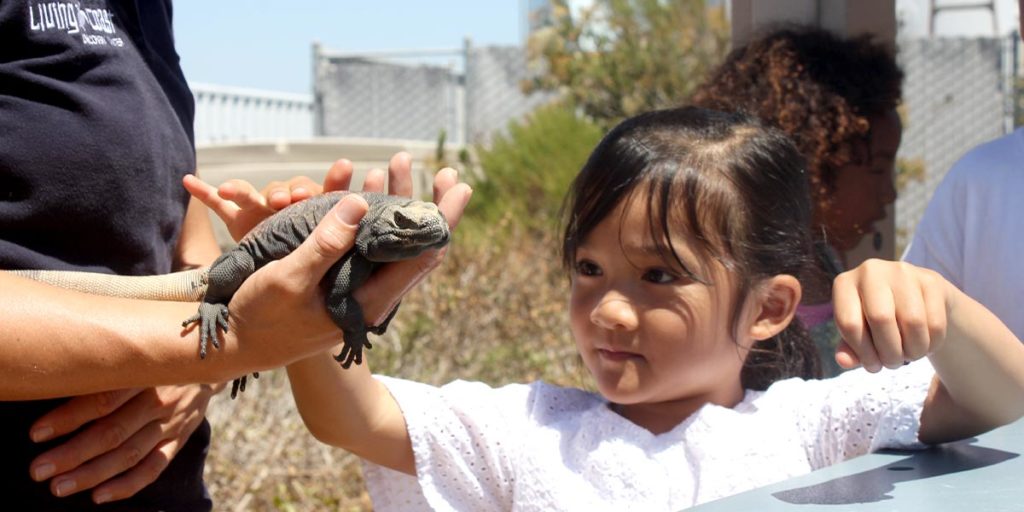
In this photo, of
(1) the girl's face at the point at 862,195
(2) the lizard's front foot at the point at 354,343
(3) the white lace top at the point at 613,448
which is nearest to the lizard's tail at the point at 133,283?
(2) the lizard's front foot at the point at 354,343

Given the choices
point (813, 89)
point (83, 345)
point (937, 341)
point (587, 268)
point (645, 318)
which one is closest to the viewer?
point (83, 345)

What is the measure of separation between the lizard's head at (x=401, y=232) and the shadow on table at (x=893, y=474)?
0.61m

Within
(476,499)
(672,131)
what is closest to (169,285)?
(476,499)

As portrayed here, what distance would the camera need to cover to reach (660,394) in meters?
2.30

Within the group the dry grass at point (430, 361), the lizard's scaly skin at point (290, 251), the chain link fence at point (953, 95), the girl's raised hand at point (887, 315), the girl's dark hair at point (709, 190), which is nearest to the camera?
the lizard's scaly skin at point (290, 251)

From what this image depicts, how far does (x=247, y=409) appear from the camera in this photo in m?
5.16

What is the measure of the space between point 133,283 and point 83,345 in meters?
0.33

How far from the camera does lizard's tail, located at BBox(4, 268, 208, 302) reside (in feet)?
6.20

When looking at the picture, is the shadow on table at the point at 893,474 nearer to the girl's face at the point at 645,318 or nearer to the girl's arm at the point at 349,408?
the girl's face at the point at 645,318

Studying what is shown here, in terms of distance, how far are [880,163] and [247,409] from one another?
2943mm

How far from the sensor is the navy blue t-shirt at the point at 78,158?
191 centimetres

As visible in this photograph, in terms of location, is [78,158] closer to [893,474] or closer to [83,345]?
[83,345]

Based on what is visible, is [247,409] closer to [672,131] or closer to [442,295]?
[442,295]

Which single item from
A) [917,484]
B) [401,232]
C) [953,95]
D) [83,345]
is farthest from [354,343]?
[953,95]
